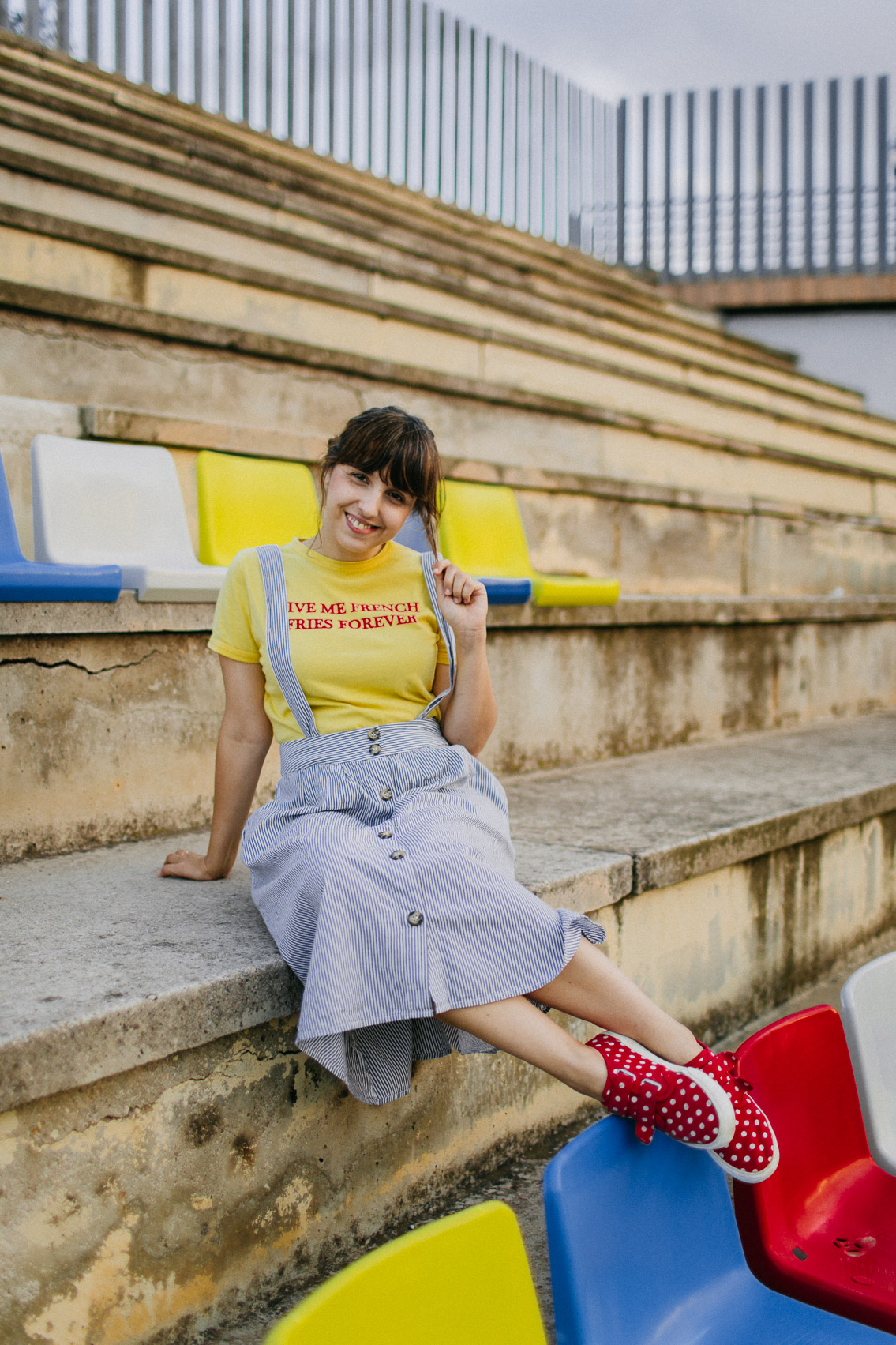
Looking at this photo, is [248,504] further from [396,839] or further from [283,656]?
[396,839]

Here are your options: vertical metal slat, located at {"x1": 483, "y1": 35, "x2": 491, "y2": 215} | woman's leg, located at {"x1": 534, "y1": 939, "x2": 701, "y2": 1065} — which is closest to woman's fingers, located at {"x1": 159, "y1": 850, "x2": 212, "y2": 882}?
woman's leg, located at {"x1": 534, "y1": 939, "x2": 701, "y2": 1065}

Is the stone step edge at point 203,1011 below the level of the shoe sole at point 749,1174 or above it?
above

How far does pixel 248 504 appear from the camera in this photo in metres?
2.94

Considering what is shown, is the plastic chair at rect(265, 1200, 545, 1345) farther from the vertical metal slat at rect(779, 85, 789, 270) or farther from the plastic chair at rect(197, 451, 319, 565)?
the vertical metal slat at rect(779, 85, 789, 270)

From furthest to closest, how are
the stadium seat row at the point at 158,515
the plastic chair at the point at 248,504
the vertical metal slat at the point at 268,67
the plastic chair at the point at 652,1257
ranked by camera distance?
the vertical metal slat at the point at 268,67 < the plastic chair at the point at 248,504 < the stadium seat row at the point at 158,515 < the plastic chair at the point at 652,1257

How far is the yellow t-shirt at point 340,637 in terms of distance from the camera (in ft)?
6.16

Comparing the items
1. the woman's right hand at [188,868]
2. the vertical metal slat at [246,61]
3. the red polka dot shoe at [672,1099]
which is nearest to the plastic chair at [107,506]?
the woman's right hand at [188,868]

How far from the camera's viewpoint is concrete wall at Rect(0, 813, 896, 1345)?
1332 mm

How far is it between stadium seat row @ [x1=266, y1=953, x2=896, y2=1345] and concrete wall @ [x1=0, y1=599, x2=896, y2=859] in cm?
149

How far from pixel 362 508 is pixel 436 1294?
1261mm

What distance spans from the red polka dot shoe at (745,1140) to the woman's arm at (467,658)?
2.35ft

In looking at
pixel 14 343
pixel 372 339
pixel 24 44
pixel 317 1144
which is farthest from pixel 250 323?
pixel 317 1144

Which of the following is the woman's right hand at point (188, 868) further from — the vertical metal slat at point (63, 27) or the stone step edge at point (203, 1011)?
the vertical metal slat at point (63, 27)

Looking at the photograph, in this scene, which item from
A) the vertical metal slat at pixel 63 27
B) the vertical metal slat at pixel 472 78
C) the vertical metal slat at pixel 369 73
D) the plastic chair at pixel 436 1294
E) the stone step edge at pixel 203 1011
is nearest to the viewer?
the plastic chair at pixel 436 1294
